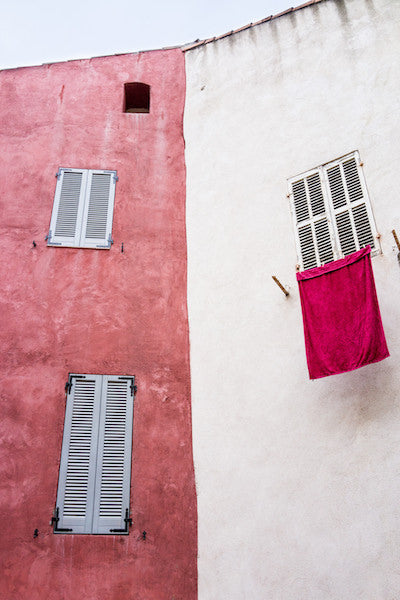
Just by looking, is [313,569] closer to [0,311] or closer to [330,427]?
[330,427]

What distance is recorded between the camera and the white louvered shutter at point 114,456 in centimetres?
809

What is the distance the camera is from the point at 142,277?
9.86 m

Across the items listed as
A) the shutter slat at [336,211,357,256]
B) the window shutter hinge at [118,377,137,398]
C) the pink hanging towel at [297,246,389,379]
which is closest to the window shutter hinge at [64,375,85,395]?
the window shutter hinge at [118,377,137,398]

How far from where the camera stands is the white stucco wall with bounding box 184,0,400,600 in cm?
735

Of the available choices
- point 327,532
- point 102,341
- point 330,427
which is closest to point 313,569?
point 327,532

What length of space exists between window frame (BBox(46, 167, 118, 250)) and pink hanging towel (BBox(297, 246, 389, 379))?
346cm

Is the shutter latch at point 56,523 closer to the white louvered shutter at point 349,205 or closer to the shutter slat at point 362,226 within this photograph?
the white louvered shutter at point 349,205

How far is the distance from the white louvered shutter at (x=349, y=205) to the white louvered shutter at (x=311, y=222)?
0.53 ft

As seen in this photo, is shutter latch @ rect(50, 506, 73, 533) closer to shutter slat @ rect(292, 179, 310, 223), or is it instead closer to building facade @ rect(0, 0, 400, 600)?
building facade @ rect(0, 0, 400, 600)

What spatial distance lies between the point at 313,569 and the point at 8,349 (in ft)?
16.5

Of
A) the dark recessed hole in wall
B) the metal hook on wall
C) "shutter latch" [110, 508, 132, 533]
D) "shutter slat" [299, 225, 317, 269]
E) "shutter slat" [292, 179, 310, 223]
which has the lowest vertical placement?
"shutter latch" [110, 508, 132, 533]

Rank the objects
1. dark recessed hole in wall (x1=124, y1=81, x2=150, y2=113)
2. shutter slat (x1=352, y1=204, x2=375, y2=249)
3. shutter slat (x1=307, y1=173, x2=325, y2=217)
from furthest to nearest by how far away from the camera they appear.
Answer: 1. dark recessed hole in wall (x1=124, y1=81, x2=150, y2=113)
2. shutter slat (x1=307, y1=173, x2=325, y2=217)
3. shutter slat (x1=352, y1=204, x2=375, y2=249)

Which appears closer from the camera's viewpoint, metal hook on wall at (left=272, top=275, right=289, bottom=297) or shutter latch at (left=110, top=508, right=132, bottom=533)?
shutter latch at (left=110, top=508, right=132, bottom=533)

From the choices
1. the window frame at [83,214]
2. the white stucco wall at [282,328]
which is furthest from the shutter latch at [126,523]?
the window frame at [83,214]
